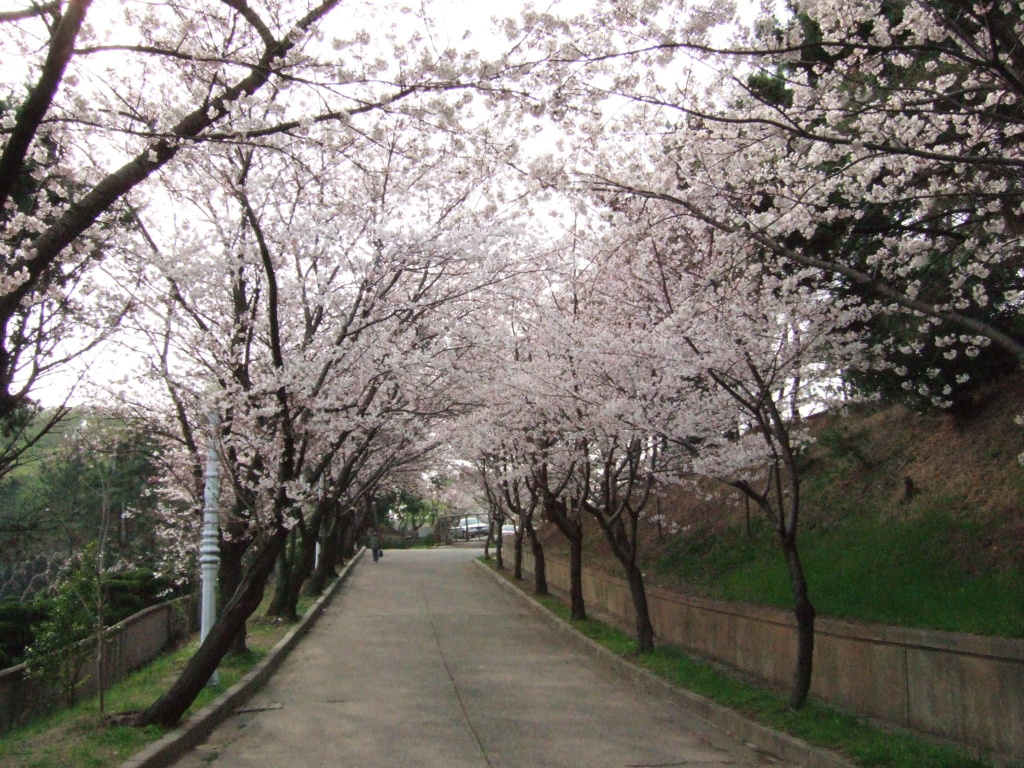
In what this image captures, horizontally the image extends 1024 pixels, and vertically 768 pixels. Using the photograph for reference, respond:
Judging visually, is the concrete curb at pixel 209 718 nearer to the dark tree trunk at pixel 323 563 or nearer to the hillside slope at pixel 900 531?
the hillside slope at pixel 900 531

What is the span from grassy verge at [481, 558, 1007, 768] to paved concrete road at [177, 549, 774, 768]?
528mm

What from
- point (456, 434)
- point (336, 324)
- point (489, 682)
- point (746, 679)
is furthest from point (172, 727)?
point (456, 434)

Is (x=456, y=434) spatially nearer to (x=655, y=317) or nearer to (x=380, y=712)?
(x=655, y=317)

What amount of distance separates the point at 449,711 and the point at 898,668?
4969mm

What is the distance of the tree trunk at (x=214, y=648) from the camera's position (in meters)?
9.08

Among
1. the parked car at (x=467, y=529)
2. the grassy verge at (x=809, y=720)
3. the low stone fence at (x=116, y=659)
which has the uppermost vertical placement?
the parked car at (x=467, y=529)

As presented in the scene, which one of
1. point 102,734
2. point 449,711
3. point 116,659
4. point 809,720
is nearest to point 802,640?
point 809,720

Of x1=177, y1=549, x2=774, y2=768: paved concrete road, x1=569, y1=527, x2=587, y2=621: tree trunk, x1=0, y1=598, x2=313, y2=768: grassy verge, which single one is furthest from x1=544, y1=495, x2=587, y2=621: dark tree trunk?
x1=0, y1=598, x2=313, y2=768: grassy verge

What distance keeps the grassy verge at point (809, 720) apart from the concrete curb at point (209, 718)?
5.36 m

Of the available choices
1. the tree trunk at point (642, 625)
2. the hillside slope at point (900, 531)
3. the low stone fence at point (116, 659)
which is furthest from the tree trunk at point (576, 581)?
the low stone fence at point (116, 659)

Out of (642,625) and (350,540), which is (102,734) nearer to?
(642,625)

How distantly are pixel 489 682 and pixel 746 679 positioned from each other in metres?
3.55

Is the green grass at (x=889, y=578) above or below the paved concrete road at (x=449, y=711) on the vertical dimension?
above

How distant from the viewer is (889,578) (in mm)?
10836
